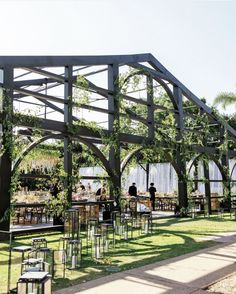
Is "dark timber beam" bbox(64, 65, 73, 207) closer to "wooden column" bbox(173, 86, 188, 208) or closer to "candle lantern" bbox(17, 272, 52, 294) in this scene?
"wooden column" bbox(173, 86, 188, 208)

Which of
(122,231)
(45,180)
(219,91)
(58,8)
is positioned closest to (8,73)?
(58,8)

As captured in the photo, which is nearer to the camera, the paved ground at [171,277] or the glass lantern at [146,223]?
the paved ground at [171,277]

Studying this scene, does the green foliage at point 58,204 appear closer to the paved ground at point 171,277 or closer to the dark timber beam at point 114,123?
the dark timber beam at point 114,123

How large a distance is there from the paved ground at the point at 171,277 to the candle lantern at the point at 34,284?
121cm

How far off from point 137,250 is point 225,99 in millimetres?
11653

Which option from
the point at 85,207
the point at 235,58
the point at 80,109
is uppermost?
the point at 235,58

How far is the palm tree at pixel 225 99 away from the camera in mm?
17219

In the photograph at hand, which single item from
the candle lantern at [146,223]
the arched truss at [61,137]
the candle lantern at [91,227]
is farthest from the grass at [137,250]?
the arched truss at [61,137]

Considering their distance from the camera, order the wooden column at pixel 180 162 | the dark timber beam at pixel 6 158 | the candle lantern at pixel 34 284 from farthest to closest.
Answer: the wooden column at pixel 180 162, the dark timber beam at pixel 6 158, the candle lantern at pixel 34 284

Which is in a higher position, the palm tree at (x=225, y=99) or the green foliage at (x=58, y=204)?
the palm tree at (x=225, y=99)

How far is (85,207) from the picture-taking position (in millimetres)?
11352

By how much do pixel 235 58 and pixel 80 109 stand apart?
616 centimetres

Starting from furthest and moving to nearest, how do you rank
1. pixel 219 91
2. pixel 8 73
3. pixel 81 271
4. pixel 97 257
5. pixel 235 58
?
1. pixel 219 91
2. pixel 235 58
3. pixel 8 73
4. pixel 97 257
5. pixel 81 271

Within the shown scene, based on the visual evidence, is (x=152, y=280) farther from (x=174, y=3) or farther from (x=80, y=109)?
(x=80, y=109)
